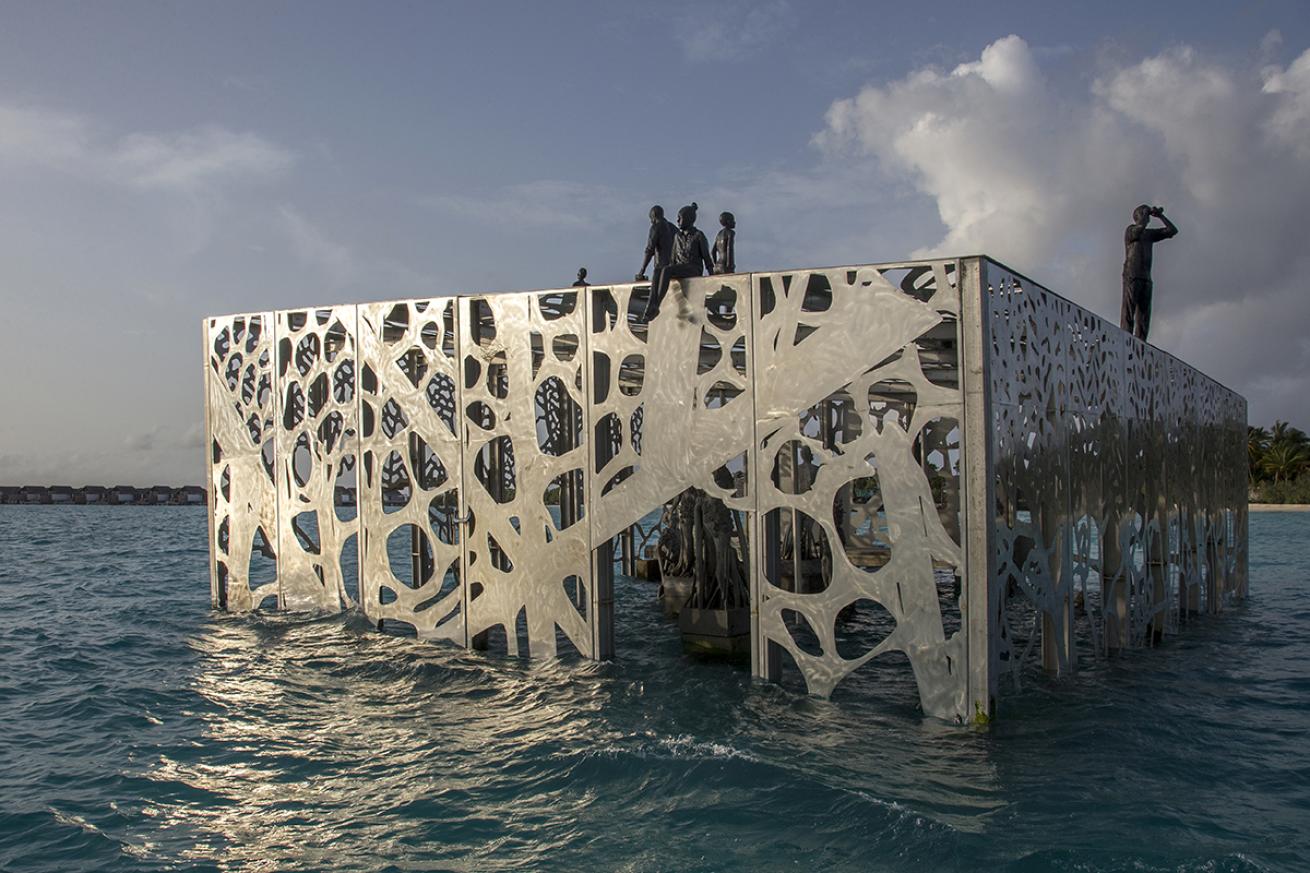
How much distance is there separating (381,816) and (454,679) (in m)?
4.18

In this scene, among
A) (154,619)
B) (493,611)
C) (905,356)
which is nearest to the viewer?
(905,356)

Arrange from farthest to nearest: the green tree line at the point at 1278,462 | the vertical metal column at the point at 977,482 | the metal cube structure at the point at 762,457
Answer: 1. the green tree line at the point at 1278,462
2. the metal cube structure at the point at 762,457
3. the vertical metal column at the point at 977,482

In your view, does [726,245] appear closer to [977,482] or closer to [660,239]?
[660,239]

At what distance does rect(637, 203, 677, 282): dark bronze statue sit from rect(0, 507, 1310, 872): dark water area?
188 inches

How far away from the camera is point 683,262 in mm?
11211

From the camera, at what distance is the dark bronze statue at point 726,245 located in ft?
43.2

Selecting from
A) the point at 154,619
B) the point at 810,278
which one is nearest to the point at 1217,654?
the point at 810,278

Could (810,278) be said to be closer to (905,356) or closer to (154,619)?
(905,356)

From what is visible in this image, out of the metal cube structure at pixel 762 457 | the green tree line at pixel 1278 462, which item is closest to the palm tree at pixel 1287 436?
the green tree line at pixel 1278 462

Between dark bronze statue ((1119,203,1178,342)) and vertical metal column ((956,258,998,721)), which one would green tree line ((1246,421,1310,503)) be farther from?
vertical metal column ((956,258,998,721))

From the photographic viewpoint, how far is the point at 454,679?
1198 centimetres

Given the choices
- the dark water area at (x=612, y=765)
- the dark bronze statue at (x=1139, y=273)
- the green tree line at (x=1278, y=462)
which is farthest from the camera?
the green tree line at (x=1278, y=462)

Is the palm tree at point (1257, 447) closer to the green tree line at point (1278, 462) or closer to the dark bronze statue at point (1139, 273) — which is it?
the green tree line at point (1278, 462)

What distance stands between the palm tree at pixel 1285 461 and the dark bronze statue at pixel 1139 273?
2018 inches
